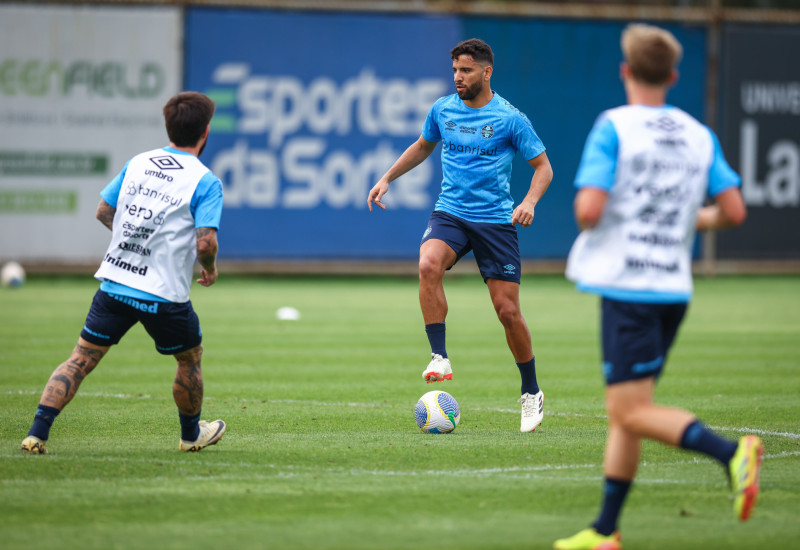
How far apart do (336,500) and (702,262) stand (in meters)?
21.7

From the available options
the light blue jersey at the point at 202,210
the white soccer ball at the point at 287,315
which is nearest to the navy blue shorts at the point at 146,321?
the light blue jersey at the point at 202,210

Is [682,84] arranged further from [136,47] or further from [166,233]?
[166,233]

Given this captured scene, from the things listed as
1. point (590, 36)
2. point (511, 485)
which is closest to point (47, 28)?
point (590, 36)

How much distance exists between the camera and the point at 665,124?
16.4ft

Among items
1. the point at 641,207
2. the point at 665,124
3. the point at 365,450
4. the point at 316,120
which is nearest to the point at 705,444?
the point at 641,207

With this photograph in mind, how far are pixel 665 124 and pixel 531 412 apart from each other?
358cm

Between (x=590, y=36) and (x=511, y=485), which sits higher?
(x=590, y=36)

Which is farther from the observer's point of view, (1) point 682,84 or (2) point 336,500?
(1) point 682,84

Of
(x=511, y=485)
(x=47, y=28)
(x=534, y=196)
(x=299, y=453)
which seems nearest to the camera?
(x=511, y=485)

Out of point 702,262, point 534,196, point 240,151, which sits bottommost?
point 702,262

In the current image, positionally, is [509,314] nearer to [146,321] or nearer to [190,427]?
[190,427]

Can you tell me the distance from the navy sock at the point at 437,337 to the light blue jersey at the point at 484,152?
0.84 metres

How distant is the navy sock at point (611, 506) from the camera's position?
484 centimetres

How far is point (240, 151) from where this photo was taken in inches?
948
